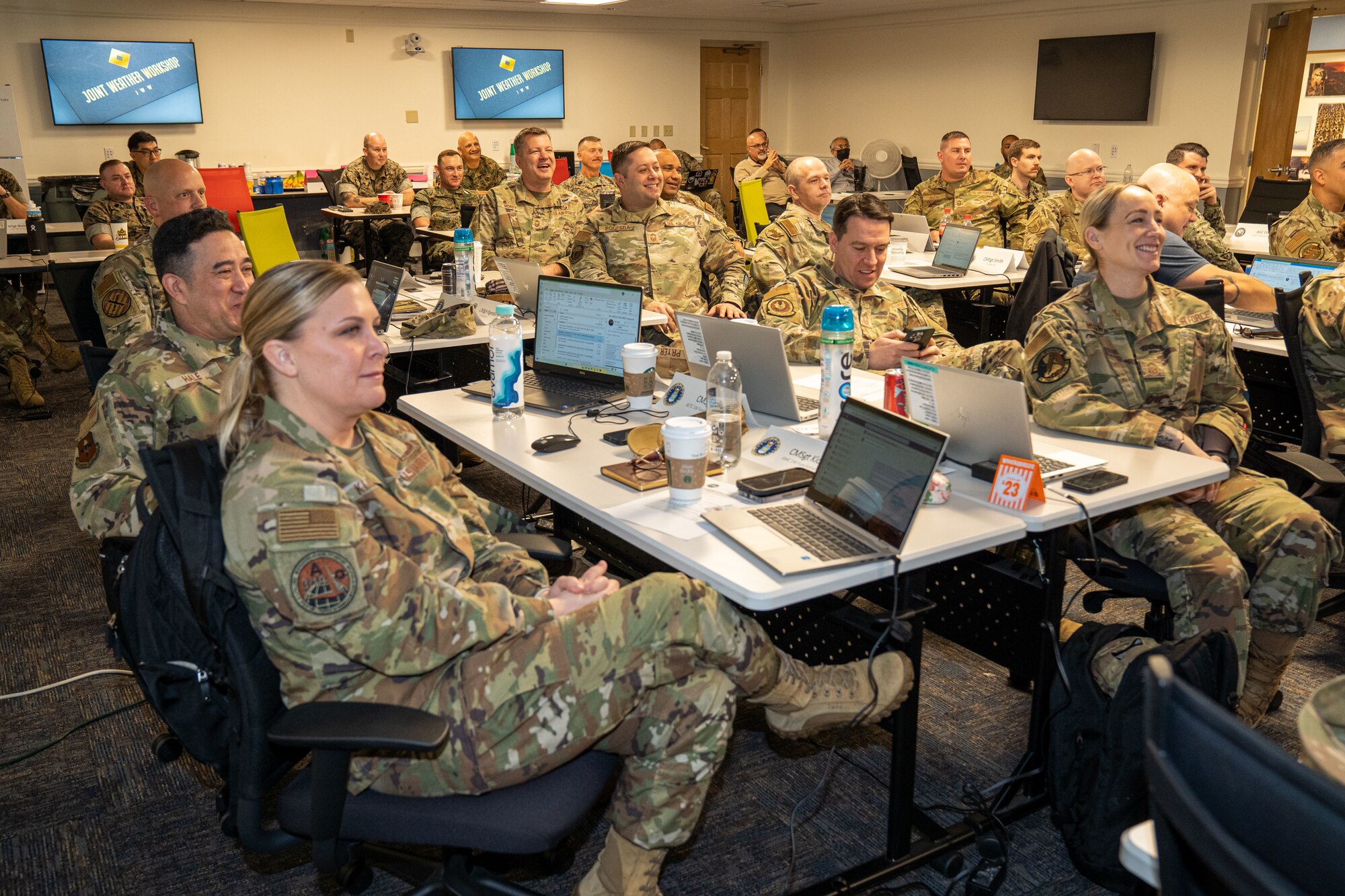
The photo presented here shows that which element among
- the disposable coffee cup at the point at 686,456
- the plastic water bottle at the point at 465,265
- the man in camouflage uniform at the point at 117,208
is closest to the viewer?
the disposable coffee cup at the point at 686,456

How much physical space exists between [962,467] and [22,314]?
20.3 feet

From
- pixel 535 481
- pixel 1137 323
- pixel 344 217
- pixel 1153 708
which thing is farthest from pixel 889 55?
pixel 1153 708

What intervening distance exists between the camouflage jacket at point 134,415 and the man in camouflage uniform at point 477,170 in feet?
22.4

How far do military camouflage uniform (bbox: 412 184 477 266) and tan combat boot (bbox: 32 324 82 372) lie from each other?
93.2 inches

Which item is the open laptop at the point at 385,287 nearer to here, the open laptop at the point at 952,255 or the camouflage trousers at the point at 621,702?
the camouflage trousers at the point at 621,702

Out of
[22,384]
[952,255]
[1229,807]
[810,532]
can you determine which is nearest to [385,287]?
[810,532]

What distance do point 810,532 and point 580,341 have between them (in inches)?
52.0

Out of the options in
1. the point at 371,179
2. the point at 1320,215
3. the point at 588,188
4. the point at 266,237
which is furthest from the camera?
the point at 371,179

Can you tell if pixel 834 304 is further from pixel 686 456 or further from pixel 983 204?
pixel 983 204

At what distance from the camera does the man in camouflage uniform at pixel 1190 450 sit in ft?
7.63

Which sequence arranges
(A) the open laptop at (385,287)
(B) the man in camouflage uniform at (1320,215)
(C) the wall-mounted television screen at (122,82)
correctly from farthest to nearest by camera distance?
(C) the wall-mounted television screen at (122,82), (B) the man in camouflage uniform at (1320,215), (A) the open laptop at (385,287)

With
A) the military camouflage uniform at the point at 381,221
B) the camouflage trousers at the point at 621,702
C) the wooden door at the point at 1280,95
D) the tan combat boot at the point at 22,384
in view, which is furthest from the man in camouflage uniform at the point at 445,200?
the wooden door at the point at 1280,95

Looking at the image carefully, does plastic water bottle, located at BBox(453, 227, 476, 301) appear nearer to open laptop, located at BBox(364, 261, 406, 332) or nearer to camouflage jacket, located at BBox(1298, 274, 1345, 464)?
open laptop, located at BBox(364, 261, 406, 332)

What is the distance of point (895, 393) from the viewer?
2457 millimetres
